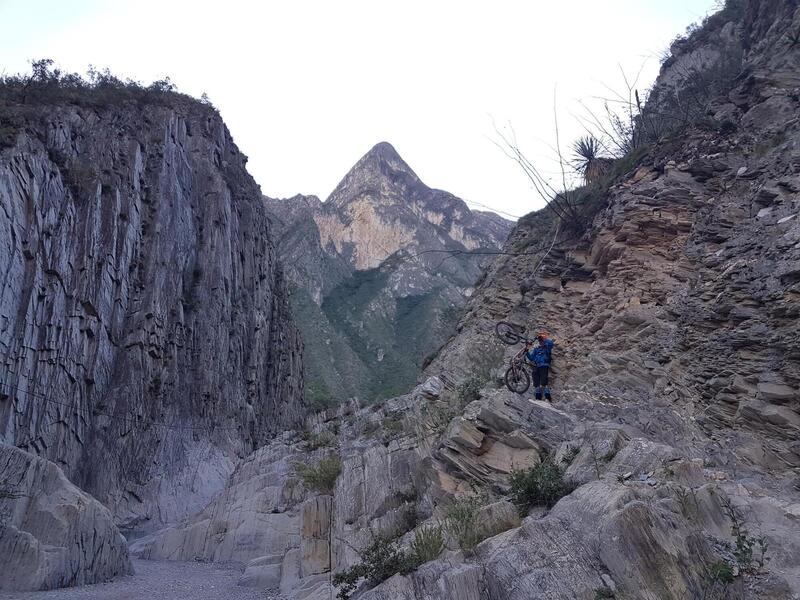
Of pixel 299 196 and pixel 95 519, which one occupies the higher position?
pixel 299 196

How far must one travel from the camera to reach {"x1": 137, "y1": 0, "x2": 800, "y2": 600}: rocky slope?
5.96 m

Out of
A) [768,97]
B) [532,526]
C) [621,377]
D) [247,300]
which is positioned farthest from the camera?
[247,300]

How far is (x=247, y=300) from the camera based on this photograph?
133 ft

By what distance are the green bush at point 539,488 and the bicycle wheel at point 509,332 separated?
25.5 feet

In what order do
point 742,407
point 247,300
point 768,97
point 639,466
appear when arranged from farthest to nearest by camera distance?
point 247,300
point 768,97
point 742,407
point 639,466

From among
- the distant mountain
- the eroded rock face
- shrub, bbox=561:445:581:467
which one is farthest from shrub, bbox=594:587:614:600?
the distant mountain

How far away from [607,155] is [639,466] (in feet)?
46.9

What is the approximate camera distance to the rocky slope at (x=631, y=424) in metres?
5.96

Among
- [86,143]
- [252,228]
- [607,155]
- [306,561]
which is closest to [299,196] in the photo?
[252,228]

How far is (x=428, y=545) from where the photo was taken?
746 centimetres

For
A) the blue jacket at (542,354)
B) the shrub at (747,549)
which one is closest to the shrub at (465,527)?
the shrub at (747,549)

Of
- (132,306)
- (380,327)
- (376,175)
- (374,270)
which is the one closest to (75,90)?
(132,306)

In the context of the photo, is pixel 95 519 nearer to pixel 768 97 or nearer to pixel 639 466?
pixel 639 466

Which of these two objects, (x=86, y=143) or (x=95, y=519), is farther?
(x=86, y=143)
